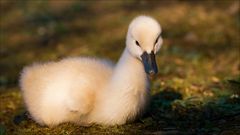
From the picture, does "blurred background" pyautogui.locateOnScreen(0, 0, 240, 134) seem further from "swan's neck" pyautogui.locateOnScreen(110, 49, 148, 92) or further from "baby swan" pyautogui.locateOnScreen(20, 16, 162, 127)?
"swan's neck" pyautogui.locateOnScreen(110, 49, 148, 92)

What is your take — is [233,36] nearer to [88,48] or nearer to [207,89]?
[88,48]

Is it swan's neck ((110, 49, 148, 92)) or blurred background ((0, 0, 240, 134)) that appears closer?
swan's neck ((110, 49, 148, 92))

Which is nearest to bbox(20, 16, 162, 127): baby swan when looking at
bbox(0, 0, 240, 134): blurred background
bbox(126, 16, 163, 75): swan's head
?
bbox(126, 16, 163, 75): swan's head

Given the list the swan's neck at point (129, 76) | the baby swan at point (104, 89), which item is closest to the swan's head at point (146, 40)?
the baby swan at point (104, 89)

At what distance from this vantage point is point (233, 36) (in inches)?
394

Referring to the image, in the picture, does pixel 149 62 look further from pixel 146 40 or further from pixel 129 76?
pixel 129 76

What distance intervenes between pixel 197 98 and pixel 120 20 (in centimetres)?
543

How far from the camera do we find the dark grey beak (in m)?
5.07

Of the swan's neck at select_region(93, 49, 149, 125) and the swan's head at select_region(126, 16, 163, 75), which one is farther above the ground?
the swan's head at select_region(126, 16, 163, 75)

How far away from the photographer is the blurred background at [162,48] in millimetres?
5793

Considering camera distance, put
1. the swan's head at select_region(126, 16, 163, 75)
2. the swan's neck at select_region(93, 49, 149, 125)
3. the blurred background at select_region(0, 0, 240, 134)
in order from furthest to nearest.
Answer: the blurred background at select_region(0, 0, 240, 134) → the swan's neck at select_region(93, 49, 149, 125) → the swan's head at select_region(126, 16, 163, 75)

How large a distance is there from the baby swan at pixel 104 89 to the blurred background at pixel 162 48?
122 mm

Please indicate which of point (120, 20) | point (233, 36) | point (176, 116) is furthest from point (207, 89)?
point (120, 20)

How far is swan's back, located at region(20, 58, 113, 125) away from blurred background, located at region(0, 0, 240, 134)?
17 cm
